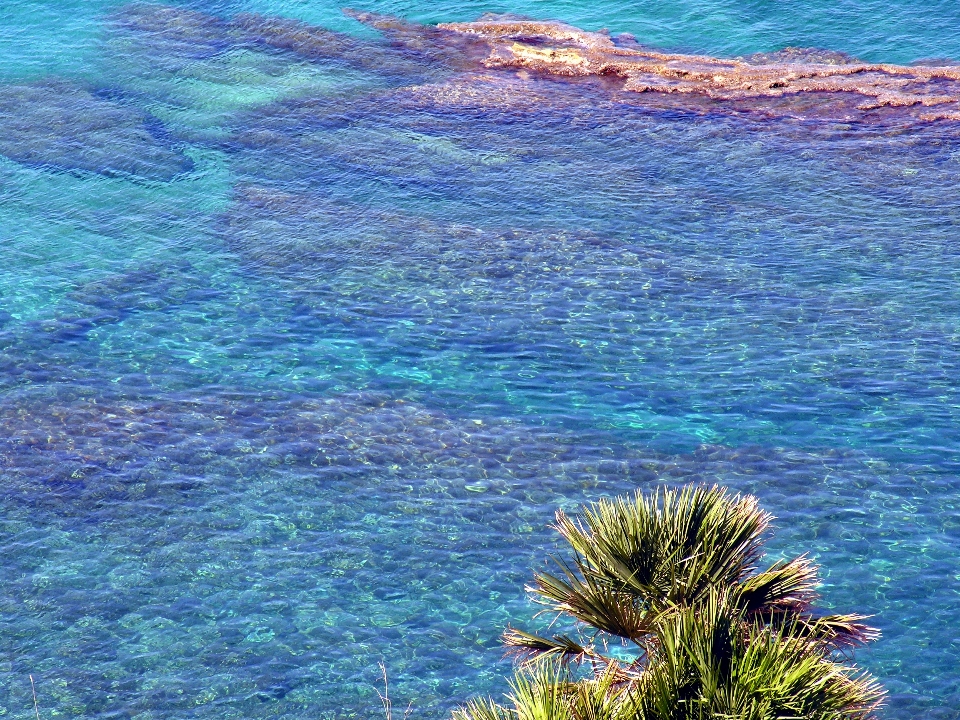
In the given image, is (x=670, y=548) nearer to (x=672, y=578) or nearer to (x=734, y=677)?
(x=672, y=578)

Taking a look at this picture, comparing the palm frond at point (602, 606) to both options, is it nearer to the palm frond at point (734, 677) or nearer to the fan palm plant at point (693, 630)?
the fan palm plant at point (693, 630)

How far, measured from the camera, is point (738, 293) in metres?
19.4

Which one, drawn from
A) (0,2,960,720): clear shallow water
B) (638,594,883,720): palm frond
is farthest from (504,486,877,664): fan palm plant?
(0,2,960,720): clear shallow water

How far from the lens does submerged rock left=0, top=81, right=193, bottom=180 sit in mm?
24953

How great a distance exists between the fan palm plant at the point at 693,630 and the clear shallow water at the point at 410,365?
4.47m

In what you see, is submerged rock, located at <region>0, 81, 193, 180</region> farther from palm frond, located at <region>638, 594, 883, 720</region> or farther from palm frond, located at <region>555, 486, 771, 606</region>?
palm frond, located at <region>638, 594, 883, 720</region>

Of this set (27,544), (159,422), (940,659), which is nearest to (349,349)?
(159,422)

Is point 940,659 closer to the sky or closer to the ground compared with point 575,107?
closer to the ground

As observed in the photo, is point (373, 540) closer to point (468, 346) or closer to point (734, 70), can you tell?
point (468, 346)

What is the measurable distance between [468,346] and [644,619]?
11038mm

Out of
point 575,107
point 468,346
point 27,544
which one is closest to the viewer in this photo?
point 27,544

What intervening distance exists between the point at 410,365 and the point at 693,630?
11.5 m

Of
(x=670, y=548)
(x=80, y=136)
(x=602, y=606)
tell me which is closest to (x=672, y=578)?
(x=670, y=548)

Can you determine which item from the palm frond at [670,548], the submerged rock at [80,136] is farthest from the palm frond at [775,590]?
the submerged rock at [80,136]
